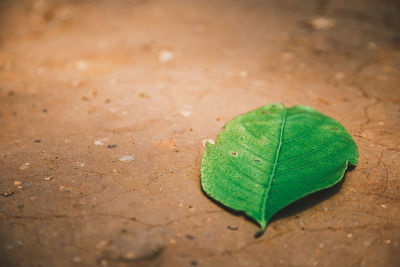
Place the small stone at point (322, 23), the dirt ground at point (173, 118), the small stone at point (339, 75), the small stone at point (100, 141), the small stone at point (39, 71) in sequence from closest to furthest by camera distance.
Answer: the dirt ground at point (173, 118)
the small stone at point (100, 141)
the small stone at point (339, 75)
the small stone at point (39, 71)
the small stone at point (322, 23)

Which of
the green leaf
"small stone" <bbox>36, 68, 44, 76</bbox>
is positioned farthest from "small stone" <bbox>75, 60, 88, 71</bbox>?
the green leaf

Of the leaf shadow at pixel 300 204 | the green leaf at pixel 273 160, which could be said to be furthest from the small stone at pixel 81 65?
the leaf shadow at pixel 300 204

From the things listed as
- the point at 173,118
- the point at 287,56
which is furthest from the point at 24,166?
the point at 287,56

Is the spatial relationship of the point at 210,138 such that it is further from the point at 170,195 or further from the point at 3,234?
the point at 3,234

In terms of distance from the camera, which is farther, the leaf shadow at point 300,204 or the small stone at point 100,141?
the small stone at point 100,141

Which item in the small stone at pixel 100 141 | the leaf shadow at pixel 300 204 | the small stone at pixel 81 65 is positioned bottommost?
the leaf shadow at pixel 300 204

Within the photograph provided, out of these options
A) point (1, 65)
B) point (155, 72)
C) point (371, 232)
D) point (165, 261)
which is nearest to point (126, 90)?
point (155, 72)

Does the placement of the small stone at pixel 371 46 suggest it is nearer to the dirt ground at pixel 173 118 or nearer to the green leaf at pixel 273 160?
the dirt ground at pixel 173 118
